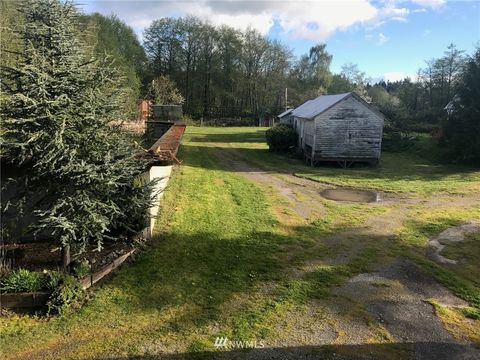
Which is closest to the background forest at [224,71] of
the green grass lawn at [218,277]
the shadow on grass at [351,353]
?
the green grass lawn at [218,277]

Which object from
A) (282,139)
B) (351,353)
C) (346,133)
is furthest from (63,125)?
(282,139)

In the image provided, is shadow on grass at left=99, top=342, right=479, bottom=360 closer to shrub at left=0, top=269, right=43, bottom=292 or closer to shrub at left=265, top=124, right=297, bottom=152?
shrub at left=0, top=269, right=43, bottom=292

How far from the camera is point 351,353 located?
592 cm

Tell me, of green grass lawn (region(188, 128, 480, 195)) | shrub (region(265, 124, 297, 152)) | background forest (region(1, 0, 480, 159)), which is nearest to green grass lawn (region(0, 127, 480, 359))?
green grass lawn (region(188, 128, 480, 195))

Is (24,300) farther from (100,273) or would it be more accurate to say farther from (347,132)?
(347,132)

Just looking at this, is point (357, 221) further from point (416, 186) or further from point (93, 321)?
point (93, 321)

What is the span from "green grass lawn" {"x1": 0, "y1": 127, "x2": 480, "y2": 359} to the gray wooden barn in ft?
29.3

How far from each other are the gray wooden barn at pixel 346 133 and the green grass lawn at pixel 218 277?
894 centimetres

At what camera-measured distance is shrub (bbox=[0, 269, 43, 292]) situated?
23.5 feet

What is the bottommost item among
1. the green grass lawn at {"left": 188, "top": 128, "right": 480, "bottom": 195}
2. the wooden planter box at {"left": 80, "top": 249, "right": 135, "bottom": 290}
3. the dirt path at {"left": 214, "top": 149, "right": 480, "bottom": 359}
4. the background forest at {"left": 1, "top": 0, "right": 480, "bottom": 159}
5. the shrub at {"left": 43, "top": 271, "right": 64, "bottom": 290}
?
the dirt path at {"left": 214, "top": 149, "right": 480, "bottom": 359}

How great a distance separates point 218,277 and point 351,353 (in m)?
3.23

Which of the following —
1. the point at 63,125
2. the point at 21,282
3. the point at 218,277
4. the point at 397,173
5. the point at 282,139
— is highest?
the point at 63,125

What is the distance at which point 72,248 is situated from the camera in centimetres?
813

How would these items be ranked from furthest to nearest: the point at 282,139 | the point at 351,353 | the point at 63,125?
the point at 282,139, the point at 63,125, the point at 351,353
